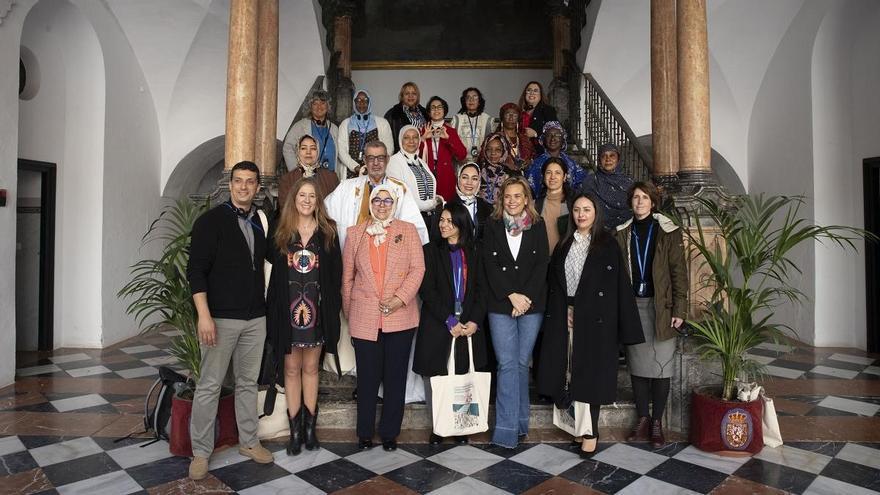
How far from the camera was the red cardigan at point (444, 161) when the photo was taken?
5.18 meters

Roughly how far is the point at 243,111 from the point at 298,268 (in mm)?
1984

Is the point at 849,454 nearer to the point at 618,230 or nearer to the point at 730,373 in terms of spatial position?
the point at 730,373

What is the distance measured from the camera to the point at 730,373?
383 cm

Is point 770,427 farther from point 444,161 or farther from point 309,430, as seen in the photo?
point 444,161

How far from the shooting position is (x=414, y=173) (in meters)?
4.65

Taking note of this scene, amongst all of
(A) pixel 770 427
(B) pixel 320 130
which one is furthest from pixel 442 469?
(B) pixel 320 130

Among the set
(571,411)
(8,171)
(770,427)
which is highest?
(8,171)

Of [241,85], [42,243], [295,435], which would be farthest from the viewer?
[42,243]

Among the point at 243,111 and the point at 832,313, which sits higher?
the point at 243,111

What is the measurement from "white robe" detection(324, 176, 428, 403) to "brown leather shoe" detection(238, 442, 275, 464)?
0.71m

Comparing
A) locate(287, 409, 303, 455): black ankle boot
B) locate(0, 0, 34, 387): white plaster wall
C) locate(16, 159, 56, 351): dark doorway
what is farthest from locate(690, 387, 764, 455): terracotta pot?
locate(16, 159, 56, 351): dark doorway

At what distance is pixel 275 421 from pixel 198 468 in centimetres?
69

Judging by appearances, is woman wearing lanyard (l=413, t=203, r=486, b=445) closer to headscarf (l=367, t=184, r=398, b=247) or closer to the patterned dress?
headscarf (l=367, t=184, r=398, b=247)

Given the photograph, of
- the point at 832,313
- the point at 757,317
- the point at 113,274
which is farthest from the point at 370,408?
the point at 757,317
